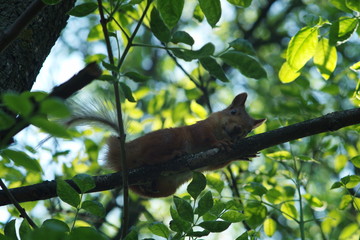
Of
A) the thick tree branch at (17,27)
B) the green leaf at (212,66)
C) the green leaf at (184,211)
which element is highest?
the thick tree branch at (17,27)

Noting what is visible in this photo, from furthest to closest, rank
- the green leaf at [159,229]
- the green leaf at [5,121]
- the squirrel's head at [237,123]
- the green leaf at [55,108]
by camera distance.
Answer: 1. the squirrel's head at [237,123]
2. the green leaf at [159,229]
3. the green leaf at [5,121]
4. the green leaf at [55,108]

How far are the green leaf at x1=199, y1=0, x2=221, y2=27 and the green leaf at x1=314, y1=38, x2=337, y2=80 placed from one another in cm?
90

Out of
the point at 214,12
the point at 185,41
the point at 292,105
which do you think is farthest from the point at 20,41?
the point at 292,105

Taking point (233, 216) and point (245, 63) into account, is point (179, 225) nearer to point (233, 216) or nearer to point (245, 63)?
point (233, 216)

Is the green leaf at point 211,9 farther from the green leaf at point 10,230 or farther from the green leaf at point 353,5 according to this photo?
the green leaf at point 10,230

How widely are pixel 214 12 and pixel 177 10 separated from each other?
0.59ft

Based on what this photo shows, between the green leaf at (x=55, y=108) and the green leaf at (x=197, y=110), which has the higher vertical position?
Answer: the green leaf at (x=55, y=108)

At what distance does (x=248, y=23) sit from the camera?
10.2m

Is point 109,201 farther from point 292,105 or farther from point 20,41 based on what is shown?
point 20,41

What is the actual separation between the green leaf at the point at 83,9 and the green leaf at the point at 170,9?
0.33 meters

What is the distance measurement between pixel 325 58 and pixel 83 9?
145cm

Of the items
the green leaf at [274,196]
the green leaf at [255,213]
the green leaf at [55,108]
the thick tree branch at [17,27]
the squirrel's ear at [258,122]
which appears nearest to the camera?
the green leaf at [55,108]

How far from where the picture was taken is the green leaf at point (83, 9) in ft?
6.83

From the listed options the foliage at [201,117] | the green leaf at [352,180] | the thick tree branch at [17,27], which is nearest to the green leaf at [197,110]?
the foliage at [201,117]
